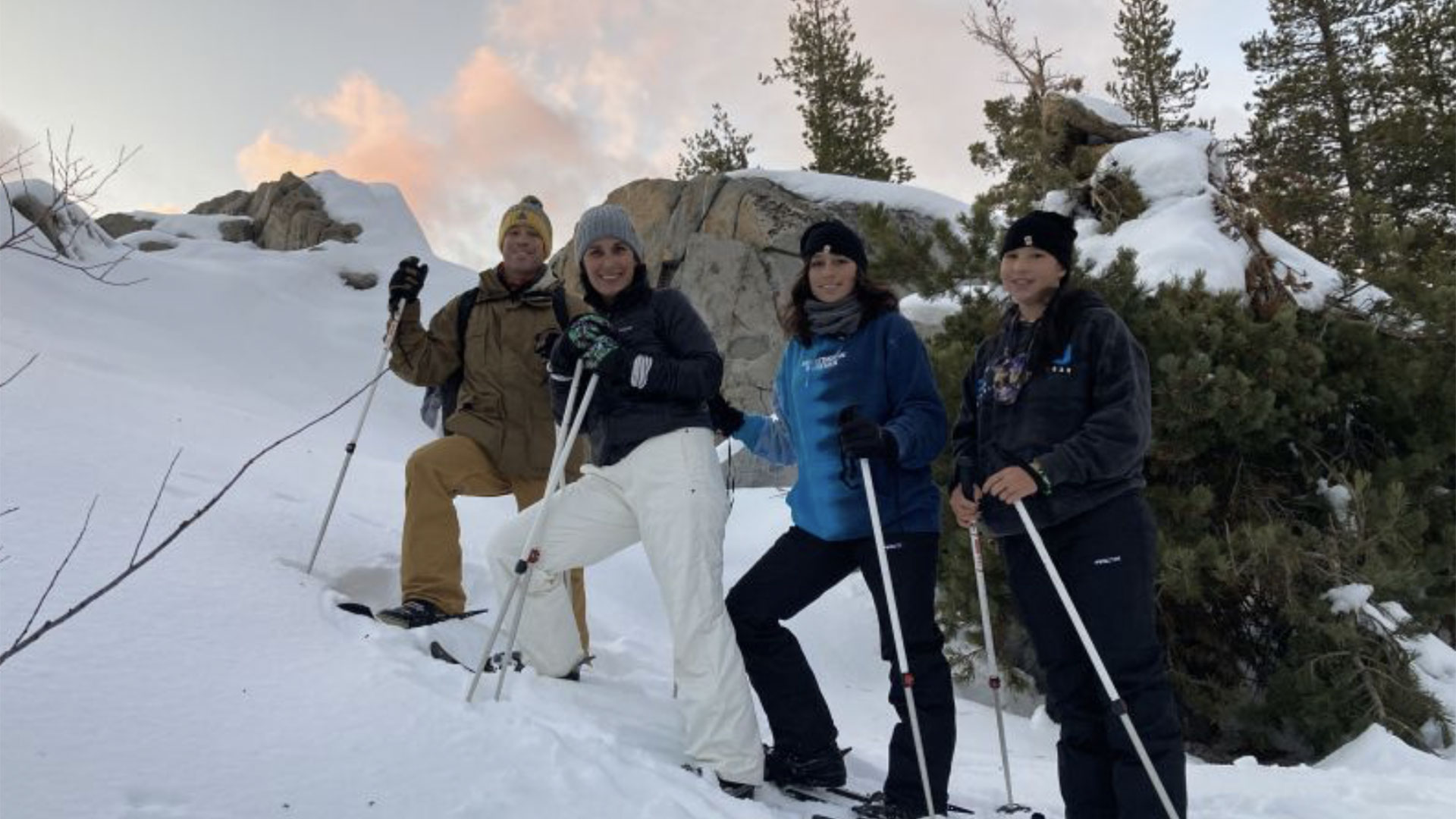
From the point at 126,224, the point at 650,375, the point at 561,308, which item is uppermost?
the point at 126,224

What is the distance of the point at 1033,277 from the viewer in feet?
11.4

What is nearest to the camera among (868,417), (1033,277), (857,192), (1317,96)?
(1033,277)

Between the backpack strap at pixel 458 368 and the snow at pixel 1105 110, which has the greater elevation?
the snow at pixel 1105 110

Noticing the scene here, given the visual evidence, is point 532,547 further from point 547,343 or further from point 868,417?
point 868,417

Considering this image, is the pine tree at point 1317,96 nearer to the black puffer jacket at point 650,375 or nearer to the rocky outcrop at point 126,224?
the black puffer jacket at point 650,375

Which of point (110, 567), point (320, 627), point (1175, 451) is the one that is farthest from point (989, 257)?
point (110, 567)

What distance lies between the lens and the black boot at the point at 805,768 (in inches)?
142

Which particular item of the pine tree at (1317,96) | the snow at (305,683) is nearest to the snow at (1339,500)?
the snow at (305,683)

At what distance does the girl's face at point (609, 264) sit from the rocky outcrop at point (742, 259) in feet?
36.3

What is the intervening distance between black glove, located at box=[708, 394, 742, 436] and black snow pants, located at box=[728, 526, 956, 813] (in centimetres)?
53

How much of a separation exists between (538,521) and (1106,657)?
6.76 feet

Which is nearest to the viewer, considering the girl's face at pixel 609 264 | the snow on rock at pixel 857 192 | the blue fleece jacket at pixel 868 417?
the blue fleece jacket at pixel 868 417

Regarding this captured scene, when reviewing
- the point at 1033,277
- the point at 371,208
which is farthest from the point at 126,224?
the point at 1033,277

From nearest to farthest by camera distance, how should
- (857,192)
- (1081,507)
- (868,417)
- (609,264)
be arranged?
(1081,507), (868,417), (609,264), (857,192)
